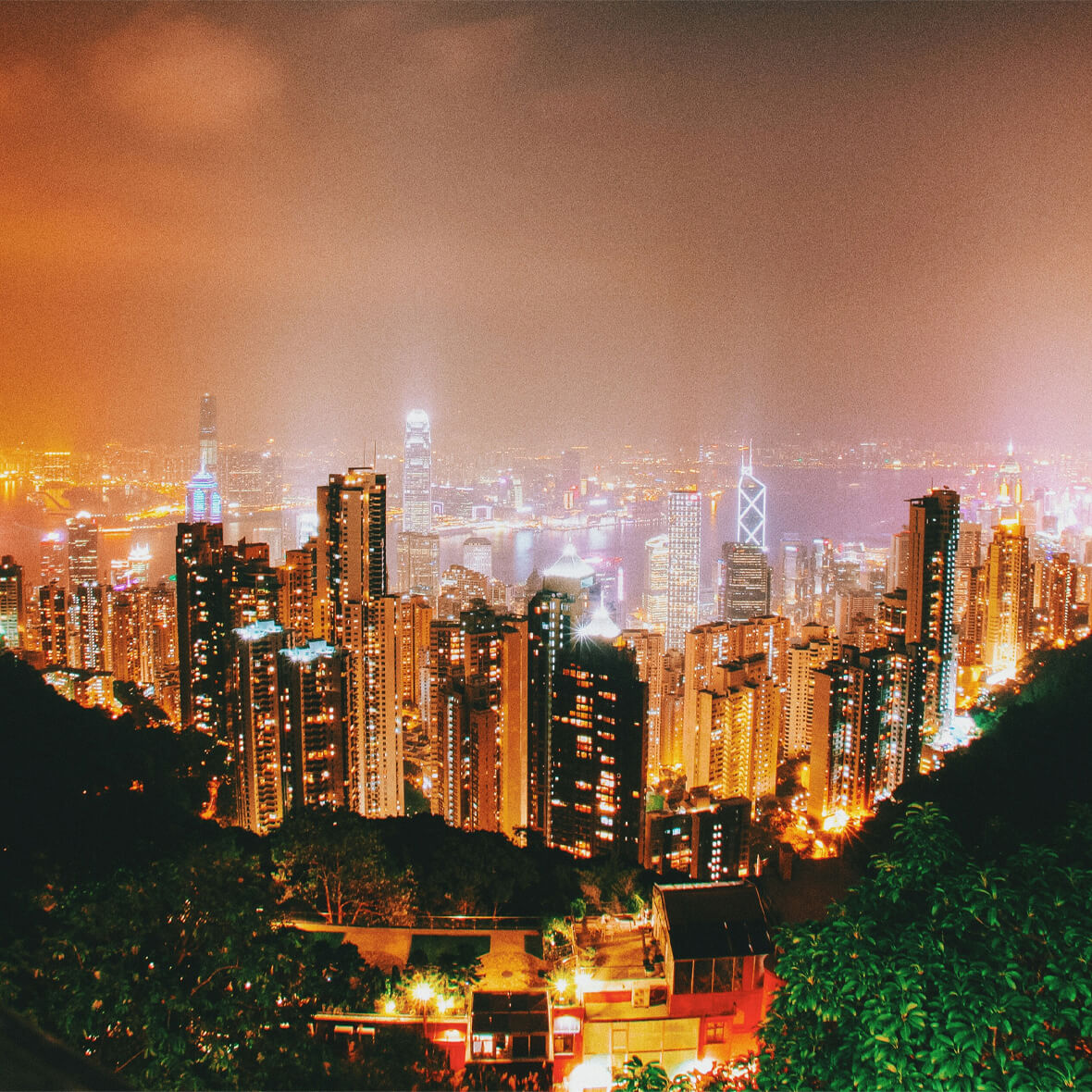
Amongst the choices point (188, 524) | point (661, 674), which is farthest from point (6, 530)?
point (661, 674)

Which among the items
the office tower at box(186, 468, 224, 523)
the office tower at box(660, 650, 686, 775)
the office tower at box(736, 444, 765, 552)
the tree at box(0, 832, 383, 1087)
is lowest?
the office tower at box(660, 650, 686, 775)

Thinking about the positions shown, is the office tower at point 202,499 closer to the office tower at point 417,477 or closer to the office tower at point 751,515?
the office tower at point 417,477

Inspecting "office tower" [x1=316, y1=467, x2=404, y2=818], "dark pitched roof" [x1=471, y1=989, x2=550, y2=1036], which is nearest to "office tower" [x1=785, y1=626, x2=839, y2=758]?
"office tower" [x1=316, y1=467, x2=404, y2=818]

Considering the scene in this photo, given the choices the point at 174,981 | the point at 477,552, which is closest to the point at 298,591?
the point at 477,552

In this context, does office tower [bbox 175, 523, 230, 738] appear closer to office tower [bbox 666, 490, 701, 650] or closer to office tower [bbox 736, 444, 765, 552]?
office tower [bbox 666, 490, 701, 650]

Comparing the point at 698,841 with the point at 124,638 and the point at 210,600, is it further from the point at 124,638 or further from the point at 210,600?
the point at 124,638
